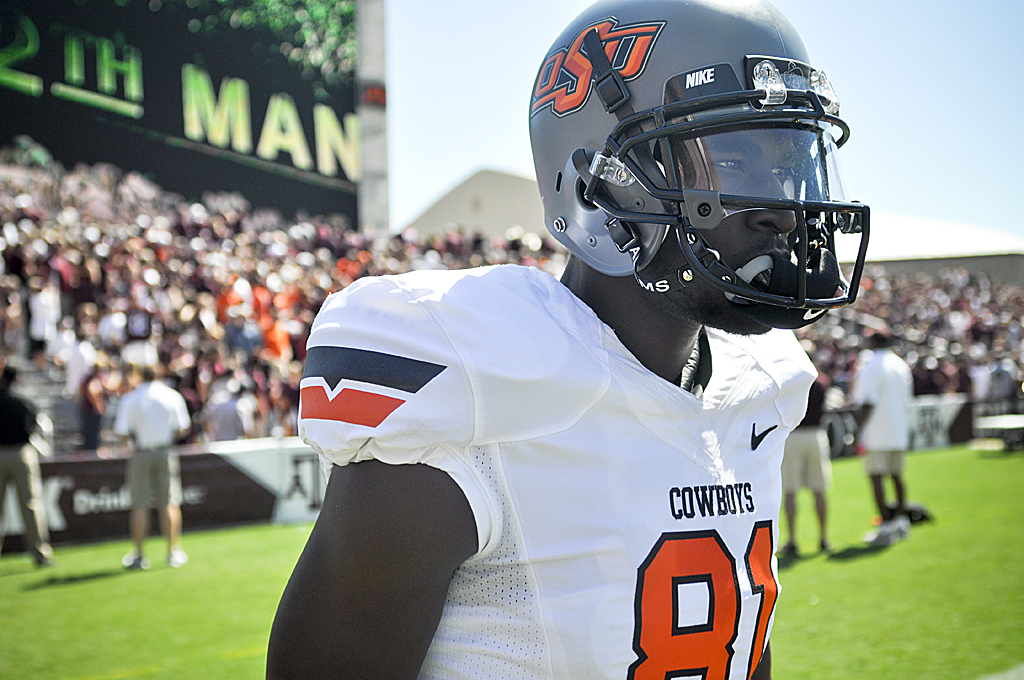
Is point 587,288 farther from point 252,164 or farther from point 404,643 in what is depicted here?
point 252,164

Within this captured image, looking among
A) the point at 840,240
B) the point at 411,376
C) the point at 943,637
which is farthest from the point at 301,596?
the point at 943,637

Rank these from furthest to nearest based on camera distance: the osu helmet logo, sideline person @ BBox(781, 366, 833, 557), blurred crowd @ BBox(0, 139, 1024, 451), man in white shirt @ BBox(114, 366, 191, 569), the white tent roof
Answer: the white tent roof → blurred crowd @ BBox(0, 139, 1024, 451) → man in white shirt @ BBox(114, 366, 191, 569) → sideline person @ BBox(781, 366, 833, 557) → the osu helmet logo

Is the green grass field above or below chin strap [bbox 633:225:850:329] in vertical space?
below

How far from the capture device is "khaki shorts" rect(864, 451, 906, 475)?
7.27m

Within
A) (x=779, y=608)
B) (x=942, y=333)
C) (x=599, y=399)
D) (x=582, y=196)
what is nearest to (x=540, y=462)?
(x=599, y=399)

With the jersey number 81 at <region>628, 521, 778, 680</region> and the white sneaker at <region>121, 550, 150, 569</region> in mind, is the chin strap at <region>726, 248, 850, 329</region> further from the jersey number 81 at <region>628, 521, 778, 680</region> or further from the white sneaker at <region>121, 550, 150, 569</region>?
the white sneaker at <region>121, 550, 150, 569</region>

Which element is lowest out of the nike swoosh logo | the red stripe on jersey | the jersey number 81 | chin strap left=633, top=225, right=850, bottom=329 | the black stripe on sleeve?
the jersey number 81

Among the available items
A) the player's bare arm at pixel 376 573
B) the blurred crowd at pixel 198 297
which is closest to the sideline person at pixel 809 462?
the blurred crowd at pixel 198 297

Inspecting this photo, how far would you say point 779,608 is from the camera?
5.58 metres

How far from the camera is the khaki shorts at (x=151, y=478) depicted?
7.21 metres

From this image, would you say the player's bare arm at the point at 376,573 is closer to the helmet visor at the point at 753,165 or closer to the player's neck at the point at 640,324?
the player's neck at the point at 640,324

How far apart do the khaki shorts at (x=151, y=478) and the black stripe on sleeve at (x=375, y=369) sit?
22.1 feet

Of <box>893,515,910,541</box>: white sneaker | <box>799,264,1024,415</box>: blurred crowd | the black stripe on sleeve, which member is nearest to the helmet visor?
the black stripe on sleeve

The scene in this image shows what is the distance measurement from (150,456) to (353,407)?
6.80 metres
